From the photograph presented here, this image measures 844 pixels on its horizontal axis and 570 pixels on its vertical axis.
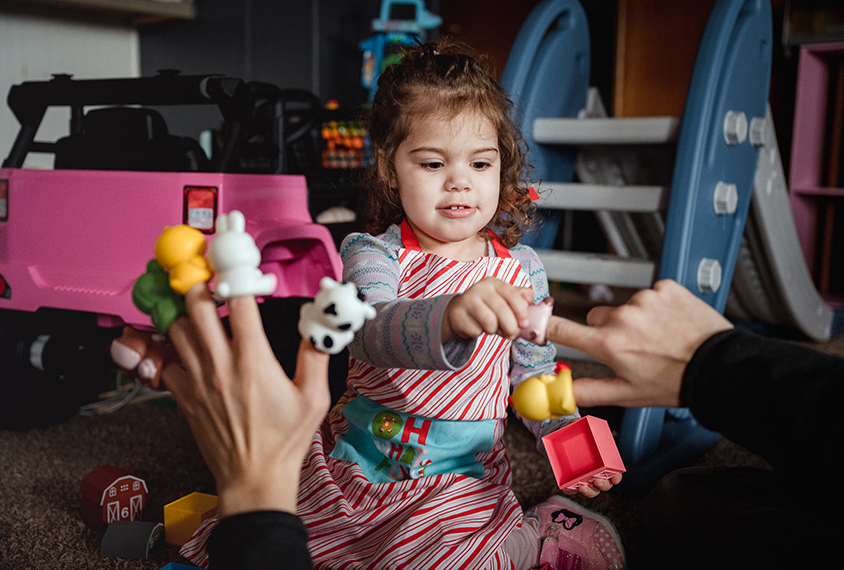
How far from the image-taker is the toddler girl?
74cm

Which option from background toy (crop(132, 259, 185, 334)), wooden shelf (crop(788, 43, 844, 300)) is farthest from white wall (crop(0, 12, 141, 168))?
wooden shelf (crop(788, 43, 844, 300))

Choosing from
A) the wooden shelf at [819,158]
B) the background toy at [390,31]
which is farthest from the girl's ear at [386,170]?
the wooden shelf at [819,158]

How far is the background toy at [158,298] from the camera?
51 cm

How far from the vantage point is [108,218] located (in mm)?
1221

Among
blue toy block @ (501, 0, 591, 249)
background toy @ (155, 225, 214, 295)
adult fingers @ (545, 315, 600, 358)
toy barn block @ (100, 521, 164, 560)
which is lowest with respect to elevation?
toy barn block @ (100, 521, 164, 560)

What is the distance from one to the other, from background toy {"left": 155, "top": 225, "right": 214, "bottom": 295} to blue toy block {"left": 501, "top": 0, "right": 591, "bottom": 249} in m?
0.90

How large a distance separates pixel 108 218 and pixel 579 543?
3.24 feet

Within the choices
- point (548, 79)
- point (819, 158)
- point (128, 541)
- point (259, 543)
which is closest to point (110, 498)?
point (128, 541)

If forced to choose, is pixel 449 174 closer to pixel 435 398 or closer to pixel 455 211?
pixel 455 211

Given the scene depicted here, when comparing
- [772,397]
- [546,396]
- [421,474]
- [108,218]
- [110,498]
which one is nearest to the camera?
[772,397]

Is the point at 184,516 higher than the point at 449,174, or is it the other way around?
the point at 449,174

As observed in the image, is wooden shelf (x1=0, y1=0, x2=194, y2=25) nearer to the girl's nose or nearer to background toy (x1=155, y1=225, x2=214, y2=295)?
the girl's nose

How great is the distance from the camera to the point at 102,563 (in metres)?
0.84

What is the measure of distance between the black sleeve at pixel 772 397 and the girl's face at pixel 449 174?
0.41m
